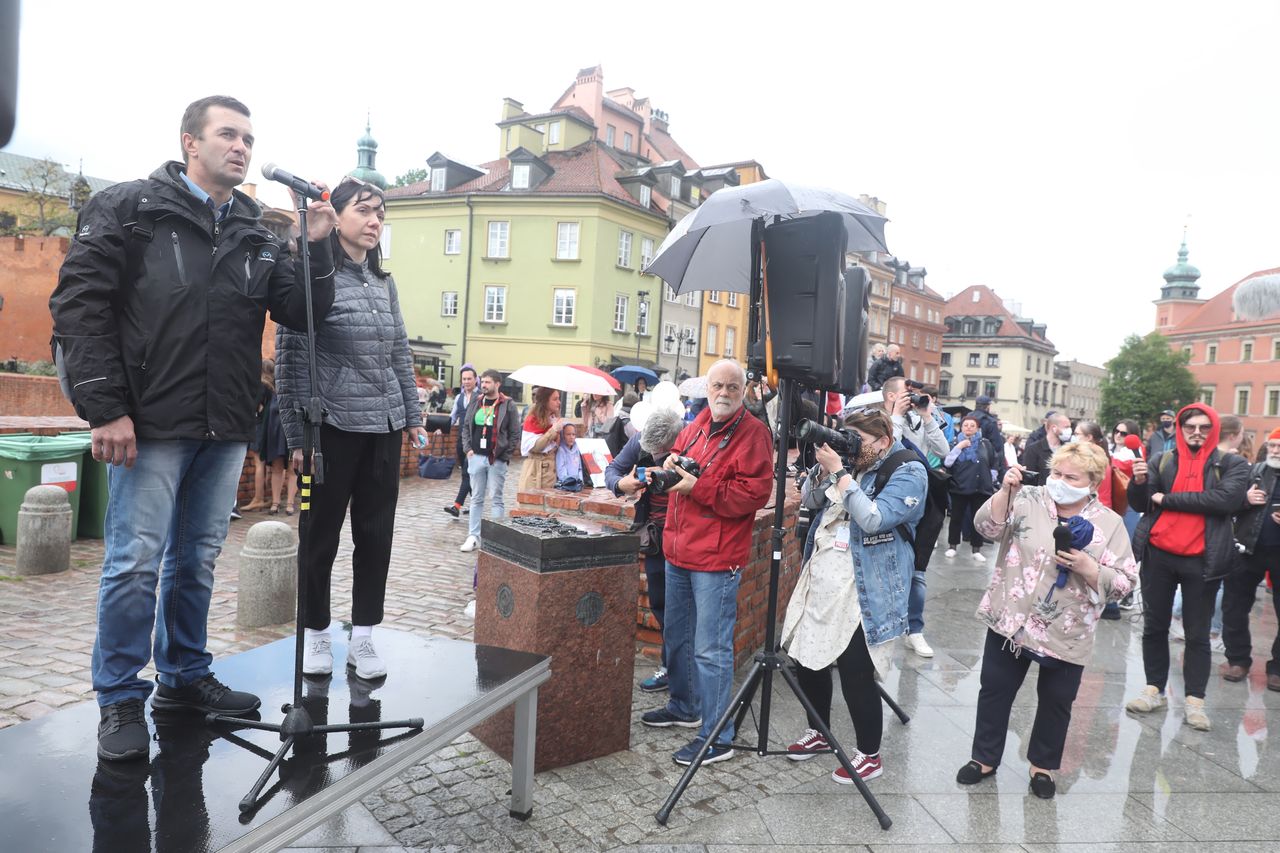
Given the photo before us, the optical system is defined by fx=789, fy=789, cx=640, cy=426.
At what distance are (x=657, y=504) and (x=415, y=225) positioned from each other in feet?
138

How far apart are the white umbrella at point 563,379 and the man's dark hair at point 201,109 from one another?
6.43 metres

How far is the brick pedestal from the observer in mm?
3891

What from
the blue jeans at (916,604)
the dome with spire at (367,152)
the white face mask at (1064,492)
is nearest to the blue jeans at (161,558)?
the white face mask at (1064,492)

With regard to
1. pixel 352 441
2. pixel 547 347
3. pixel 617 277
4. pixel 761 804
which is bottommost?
pixel 761 804

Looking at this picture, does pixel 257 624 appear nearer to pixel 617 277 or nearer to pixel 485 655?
pixel 485 655

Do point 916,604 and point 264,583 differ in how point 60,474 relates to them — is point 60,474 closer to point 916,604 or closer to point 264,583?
point 264,583

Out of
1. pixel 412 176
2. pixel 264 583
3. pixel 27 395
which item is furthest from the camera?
pixel 412 176

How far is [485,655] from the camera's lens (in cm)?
380

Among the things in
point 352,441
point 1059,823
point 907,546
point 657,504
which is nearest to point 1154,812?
point 1059,823

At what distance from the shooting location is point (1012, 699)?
13.9 ft

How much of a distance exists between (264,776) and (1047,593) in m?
3.67

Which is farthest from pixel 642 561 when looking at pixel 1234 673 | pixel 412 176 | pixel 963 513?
pixel 412 176

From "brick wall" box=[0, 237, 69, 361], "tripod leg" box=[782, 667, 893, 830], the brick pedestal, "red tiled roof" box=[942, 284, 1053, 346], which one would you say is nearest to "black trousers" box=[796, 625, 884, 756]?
"tripod leg" box=[782, 667, 893, 830]

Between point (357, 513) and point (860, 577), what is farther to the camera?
point (860, 577)
